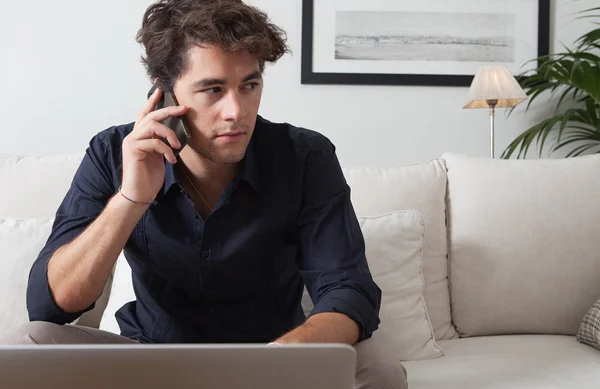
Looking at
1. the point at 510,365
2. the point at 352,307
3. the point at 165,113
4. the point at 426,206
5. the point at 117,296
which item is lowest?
the point at 510,365

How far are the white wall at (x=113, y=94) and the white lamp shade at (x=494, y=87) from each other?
1.05 feet

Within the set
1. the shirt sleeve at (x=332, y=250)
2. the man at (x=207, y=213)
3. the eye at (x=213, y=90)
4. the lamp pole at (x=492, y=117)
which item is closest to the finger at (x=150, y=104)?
the man at (x=207, y=213)

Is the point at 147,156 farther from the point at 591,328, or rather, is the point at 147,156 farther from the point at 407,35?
the point at 407,35

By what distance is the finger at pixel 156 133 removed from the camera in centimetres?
140

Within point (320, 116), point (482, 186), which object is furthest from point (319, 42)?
point (482, 186)

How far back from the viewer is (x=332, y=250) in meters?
1.48

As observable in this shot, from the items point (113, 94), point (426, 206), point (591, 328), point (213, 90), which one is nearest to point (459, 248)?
point (426, 206)

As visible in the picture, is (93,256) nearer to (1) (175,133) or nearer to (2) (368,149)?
(1) (175,133)

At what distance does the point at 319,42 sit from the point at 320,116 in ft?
1.08

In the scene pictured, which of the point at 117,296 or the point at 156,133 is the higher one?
the point at 156,133

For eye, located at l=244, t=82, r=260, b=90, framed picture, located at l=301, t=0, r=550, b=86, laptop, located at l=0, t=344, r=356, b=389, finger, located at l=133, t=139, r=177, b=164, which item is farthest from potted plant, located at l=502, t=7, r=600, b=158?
laptop, located at l=0, t=344, r=356, b=389

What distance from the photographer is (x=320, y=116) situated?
3.30 m

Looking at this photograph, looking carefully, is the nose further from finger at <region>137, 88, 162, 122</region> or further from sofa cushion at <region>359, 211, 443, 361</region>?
sofa cushion at <region>359, 211, 443, 361</region>

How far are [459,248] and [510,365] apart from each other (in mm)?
434
